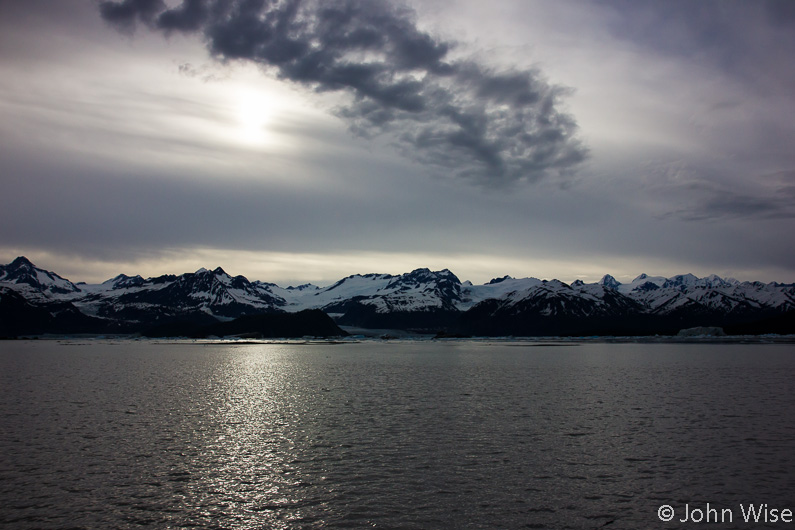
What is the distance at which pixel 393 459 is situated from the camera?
30.8 m

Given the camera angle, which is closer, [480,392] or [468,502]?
[468,502]

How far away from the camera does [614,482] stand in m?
26.5

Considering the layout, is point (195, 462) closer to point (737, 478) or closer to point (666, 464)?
point (666, 464)

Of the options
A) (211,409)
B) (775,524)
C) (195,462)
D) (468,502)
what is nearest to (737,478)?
(775,524)

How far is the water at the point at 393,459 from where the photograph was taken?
73.6 feet

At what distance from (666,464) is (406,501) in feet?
52.3

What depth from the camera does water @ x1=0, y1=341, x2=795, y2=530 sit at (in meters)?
22.4

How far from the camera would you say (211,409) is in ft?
170

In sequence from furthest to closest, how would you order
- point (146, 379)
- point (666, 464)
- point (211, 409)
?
1. point (146, 379)
2. point (211, 409)
3. point (666, 464)

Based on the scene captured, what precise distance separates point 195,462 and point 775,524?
2862cm

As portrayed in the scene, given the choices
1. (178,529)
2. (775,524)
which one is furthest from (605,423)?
(178,529)

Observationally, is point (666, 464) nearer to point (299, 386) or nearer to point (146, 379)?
point (299, 386)

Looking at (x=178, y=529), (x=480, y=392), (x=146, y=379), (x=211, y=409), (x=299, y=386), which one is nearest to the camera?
(x=178, y=529)

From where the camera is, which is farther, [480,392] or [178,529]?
[480,392]
